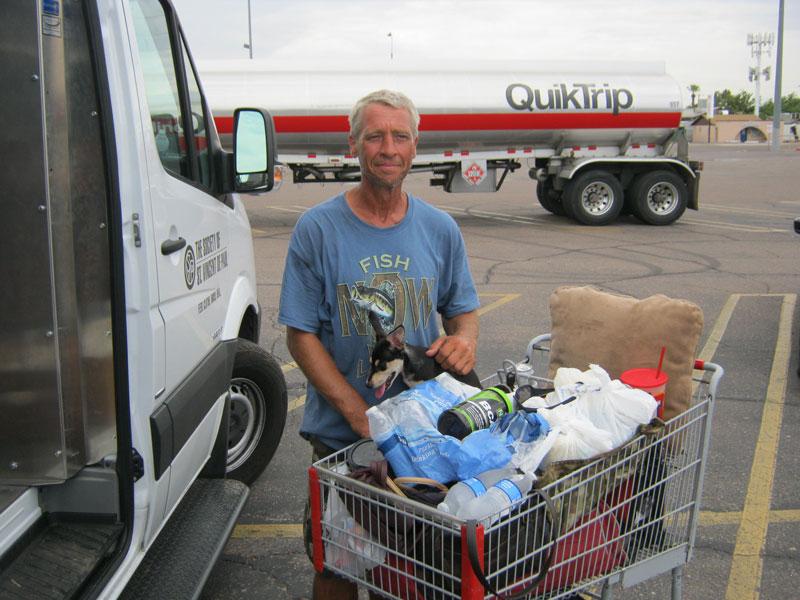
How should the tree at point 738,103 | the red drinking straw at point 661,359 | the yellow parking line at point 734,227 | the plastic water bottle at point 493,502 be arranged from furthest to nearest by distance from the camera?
the tree at point 738,103 < the yellow parking line at point 734,227 < the red drinking straw at point 661,359 < the plastic water bottle at point 493,502

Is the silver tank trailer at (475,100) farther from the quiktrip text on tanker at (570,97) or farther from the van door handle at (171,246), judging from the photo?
the van door handle at (171,246)

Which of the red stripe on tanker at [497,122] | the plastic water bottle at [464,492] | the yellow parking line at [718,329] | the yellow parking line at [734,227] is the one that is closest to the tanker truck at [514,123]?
the red stripe on tanker at [497,122]

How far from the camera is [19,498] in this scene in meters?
2.36

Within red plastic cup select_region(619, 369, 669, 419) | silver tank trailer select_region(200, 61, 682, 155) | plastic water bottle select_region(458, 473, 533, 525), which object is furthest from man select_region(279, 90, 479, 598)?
silver tank trailer select_region(200, 61, 682, 155)

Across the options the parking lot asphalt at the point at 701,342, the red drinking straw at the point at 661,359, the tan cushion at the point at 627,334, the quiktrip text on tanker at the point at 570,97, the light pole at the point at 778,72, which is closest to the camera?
the red drinking straw at the point at 661,359

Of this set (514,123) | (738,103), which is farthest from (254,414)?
(738,103)

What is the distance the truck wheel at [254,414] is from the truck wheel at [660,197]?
12.8 meters

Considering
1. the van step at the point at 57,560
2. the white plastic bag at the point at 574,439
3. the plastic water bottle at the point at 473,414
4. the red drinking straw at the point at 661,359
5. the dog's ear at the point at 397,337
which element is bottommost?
the van step at the point at 57,560

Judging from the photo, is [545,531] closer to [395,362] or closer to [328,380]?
[395,362]

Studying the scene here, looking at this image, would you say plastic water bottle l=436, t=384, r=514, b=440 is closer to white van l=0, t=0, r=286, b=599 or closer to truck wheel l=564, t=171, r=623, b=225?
white van l=0, t=0, r=286, b=599

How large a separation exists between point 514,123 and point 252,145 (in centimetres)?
1236

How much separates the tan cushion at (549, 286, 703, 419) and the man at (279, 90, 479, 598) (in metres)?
0.42

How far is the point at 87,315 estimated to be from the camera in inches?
94.1

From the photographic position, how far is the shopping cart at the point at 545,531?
2.04m
